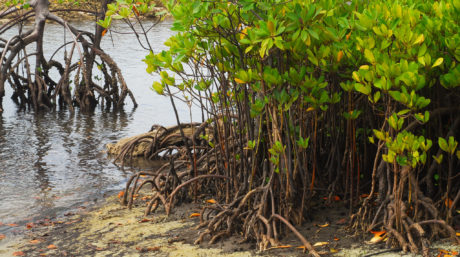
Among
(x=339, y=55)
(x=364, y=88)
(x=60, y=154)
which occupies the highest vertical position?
(x=339, y=55)

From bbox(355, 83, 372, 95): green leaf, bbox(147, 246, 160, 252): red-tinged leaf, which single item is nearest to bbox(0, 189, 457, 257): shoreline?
bbox(147, 246, 160, 252): red-tinged leaf

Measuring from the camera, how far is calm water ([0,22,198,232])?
6.14m

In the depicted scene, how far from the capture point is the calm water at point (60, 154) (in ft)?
20.2

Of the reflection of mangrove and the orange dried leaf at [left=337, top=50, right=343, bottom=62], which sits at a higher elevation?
the reflection of mangrove

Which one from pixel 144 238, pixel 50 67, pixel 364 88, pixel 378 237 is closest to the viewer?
pixel 364 88

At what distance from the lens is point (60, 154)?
8.33 m

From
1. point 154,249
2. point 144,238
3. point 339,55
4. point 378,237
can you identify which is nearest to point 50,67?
point 144,238

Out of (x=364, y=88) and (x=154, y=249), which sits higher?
(x=364, y=88)

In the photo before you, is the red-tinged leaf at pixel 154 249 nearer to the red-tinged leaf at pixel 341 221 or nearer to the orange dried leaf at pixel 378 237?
the red-tinged leaf at pixel 341 221

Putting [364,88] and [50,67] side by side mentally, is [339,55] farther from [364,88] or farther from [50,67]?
[50,67]

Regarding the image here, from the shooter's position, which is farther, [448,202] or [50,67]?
[50,67]

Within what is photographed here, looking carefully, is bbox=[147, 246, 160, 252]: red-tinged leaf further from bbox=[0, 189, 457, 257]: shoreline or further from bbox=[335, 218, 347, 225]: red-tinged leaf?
bbox=[335, 218, 347, 225]: red-tinged leaf

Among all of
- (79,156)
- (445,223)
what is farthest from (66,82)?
(445,223)

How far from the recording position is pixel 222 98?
4.74m
